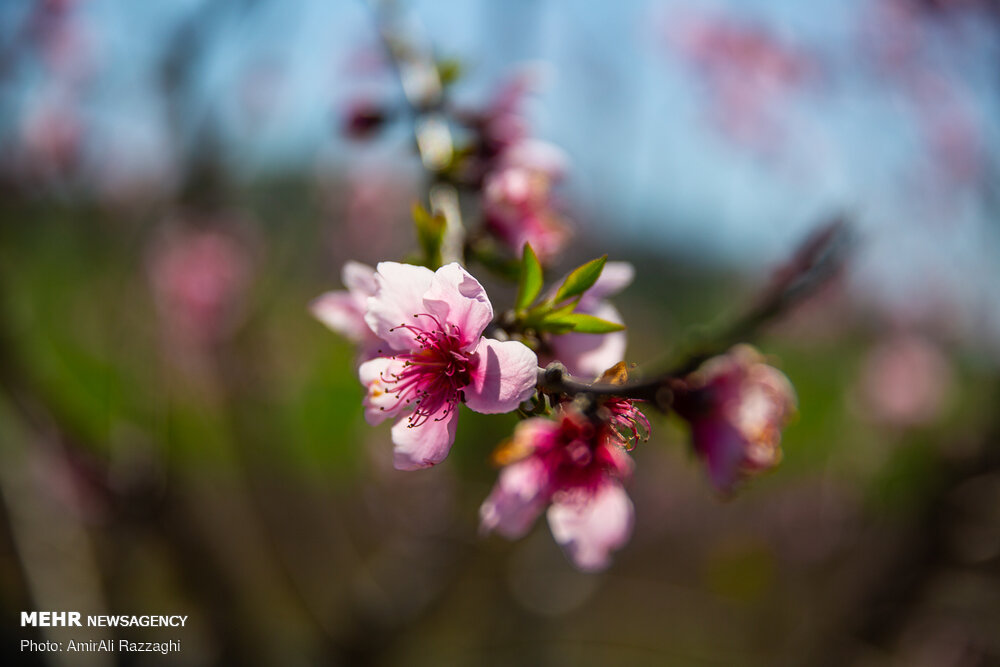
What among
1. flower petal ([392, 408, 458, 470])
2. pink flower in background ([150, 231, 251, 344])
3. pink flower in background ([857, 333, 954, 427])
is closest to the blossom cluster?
flower petal ([392, 408, 458, 470])

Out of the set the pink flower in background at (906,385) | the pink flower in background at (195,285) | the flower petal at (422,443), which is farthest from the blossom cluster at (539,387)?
the pink flower in background at (906,385)

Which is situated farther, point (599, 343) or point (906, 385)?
point (906, 385)

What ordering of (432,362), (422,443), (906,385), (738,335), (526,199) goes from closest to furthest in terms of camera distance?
(738,335) → (422,443) → (432,362) → (526,199) → (906,385)

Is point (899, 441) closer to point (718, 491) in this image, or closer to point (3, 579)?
point (718, 491)

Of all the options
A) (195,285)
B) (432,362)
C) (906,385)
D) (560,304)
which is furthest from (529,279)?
(906,385)

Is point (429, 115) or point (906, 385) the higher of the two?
point (429, 115)

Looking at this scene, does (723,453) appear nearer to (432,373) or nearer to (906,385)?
(432,373)
